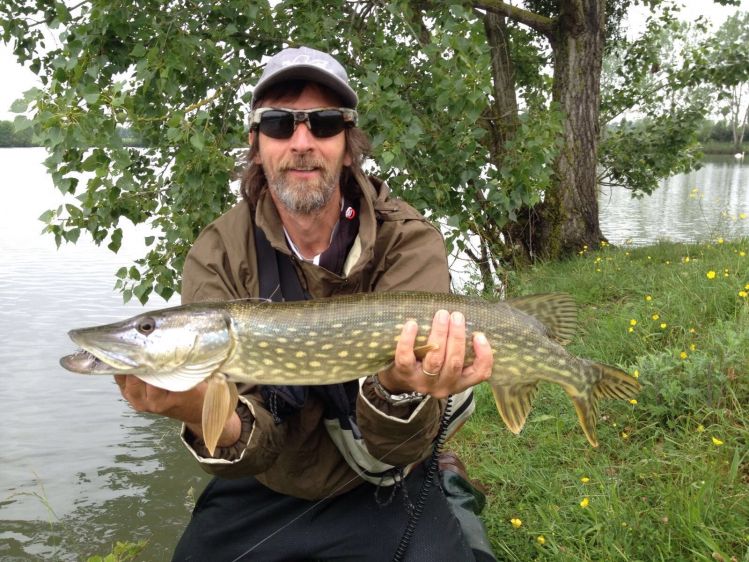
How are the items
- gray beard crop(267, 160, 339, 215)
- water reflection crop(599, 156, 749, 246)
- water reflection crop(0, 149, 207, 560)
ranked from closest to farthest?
gray beard crop(267, 160, 339, 215) → water reflection crop(0, 149, 207, 560) → water reflection crop(599, 156, 749, 246)

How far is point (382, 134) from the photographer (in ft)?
12.0

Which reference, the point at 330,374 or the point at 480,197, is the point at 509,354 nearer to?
the point at 330,374

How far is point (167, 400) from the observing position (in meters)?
1.97

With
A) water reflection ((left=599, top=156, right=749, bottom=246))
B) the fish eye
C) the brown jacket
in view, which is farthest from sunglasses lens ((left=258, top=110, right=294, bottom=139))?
water reflection ((left=599, top=156, right=749, bottom=246))

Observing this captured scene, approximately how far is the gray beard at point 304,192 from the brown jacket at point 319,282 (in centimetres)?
9

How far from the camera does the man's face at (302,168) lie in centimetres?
240

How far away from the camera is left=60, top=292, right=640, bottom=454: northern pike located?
192cm

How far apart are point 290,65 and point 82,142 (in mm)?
1284

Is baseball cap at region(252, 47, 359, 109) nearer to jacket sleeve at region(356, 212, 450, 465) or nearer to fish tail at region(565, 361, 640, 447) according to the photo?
jacket sleeve at region(356, 212, 450, 465)

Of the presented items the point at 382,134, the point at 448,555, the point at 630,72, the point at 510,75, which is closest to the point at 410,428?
the point at 448,555

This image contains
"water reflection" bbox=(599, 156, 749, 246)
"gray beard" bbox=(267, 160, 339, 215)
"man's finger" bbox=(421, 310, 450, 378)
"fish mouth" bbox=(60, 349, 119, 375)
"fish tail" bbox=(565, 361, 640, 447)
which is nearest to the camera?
"fish mouth" bbox=(60, 349, 119, 375)

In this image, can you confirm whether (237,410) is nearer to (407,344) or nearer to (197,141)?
(407,344)

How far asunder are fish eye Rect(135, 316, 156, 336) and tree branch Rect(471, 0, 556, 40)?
5.34 m

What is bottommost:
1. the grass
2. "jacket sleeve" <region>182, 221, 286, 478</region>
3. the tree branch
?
the grass
